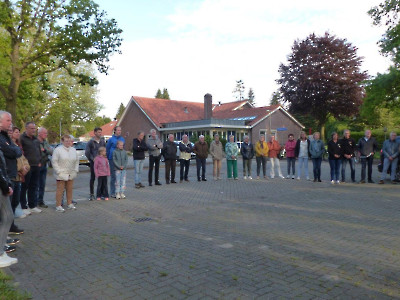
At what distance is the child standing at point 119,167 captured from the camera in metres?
9.44

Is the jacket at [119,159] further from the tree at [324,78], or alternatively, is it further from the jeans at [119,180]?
the tree at [324,78]

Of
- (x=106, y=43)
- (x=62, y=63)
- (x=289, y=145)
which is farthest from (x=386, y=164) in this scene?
(x=62, y=63)

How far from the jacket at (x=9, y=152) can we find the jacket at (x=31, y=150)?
2371 mm

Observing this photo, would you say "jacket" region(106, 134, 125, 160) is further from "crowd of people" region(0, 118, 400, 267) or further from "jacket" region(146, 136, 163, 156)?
"jacket" region(146, 136, 163, 156)

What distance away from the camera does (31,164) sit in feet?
24.6

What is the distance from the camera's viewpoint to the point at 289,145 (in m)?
13.6

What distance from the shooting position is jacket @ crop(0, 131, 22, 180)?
483cm

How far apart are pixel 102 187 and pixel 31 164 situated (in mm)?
2240

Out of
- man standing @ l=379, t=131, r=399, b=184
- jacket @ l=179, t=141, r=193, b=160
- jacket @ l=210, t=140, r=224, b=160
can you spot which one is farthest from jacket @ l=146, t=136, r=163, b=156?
man standing @ l=379, t=131, r=399, b=184

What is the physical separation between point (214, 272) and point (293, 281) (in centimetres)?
88

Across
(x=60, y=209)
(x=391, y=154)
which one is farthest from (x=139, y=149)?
(x=391, y=154)

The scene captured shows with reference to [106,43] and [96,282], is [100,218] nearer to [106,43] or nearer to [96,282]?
[96,282]

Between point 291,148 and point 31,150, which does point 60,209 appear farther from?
point 291,148

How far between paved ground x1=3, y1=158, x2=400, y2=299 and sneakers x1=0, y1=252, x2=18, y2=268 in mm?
124
